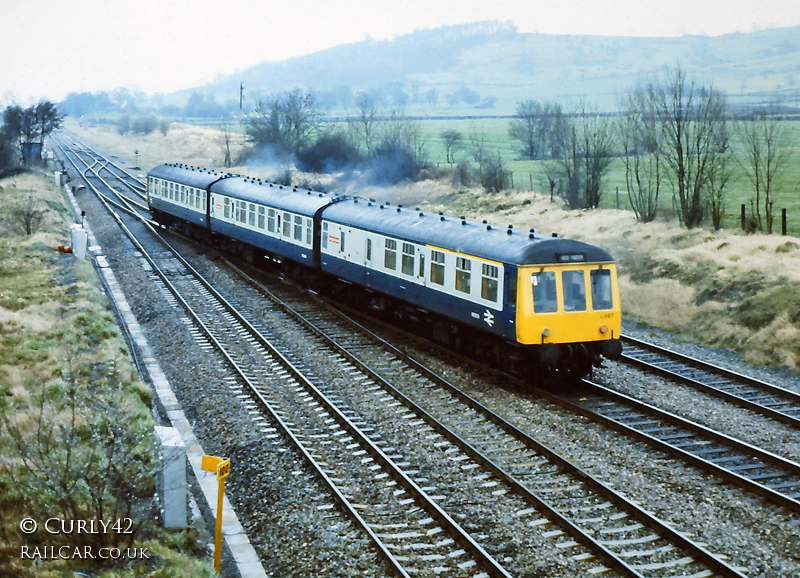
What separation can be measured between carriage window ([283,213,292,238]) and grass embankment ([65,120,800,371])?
9834 mm

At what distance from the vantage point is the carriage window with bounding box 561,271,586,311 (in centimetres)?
1534

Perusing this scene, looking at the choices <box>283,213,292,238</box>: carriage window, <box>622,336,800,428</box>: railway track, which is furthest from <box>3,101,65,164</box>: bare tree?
<box>622,336,800,428</box>: railway track

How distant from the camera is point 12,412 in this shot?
41.0 ft

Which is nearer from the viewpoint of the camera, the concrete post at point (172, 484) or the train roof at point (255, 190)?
Answer: the concrete post at point (172, 484)

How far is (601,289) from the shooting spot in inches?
616

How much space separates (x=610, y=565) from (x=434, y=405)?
6074 mm

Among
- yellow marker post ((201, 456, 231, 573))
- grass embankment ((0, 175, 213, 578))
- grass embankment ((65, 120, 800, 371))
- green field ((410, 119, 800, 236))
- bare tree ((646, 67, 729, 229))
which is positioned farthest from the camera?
green field ((410, 119, 800, 236))

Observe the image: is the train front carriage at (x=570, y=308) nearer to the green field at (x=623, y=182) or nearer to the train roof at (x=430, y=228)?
the train roof at (x=430, y=228)

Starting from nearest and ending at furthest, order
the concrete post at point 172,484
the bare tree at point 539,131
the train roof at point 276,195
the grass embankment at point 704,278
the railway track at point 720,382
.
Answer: the concrete post at point 172,484 < the railway track at point 720,382 < the grass embankment at point 704,278 < the train roof at point 276,195 < the bare tree at point 539,131

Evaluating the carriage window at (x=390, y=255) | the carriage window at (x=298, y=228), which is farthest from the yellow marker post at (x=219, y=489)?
the carriage window at (x=298, y=228)

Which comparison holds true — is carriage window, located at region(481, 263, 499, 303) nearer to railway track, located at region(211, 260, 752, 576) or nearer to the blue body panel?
the blue body panel

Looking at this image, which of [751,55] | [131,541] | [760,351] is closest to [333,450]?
[131,541]

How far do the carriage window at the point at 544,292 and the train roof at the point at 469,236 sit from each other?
263 millimetres

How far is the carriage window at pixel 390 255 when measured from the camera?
773 inches
